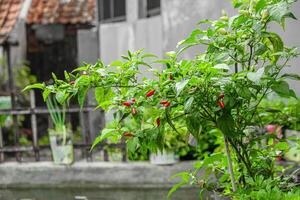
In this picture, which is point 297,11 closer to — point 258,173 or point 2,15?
point 258,173

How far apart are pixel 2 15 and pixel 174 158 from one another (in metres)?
6.47

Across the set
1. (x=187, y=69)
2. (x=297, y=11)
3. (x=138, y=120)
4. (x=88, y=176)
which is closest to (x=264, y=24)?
(x=187, y=69)

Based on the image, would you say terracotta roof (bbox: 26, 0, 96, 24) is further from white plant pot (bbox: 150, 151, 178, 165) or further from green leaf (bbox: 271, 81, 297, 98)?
green leaf (bbox: 271, 81, 297, 98)

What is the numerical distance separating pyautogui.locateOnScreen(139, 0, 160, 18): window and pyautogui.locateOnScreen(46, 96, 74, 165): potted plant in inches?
99.5

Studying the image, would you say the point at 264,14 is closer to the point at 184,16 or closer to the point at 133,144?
the point at 133,144

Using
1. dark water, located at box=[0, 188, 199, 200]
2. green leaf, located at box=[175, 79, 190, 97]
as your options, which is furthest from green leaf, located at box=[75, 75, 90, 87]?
dark water, located at box=[0, 188, 199, 200]

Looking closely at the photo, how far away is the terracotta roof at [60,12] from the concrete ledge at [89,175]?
5.84 meters

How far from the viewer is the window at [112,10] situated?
10.4 m

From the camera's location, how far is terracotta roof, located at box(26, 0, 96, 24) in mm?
13016

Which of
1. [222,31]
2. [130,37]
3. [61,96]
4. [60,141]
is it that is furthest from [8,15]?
[222,31]

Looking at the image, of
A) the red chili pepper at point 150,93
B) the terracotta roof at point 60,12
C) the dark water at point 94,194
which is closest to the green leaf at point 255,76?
the red chili pepper at point 150,93

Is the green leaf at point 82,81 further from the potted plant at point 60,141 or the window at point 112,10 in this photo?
the window at point 112,10

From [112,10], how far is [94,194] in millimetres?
4731

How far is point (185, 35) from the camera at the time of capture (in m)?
8.07
